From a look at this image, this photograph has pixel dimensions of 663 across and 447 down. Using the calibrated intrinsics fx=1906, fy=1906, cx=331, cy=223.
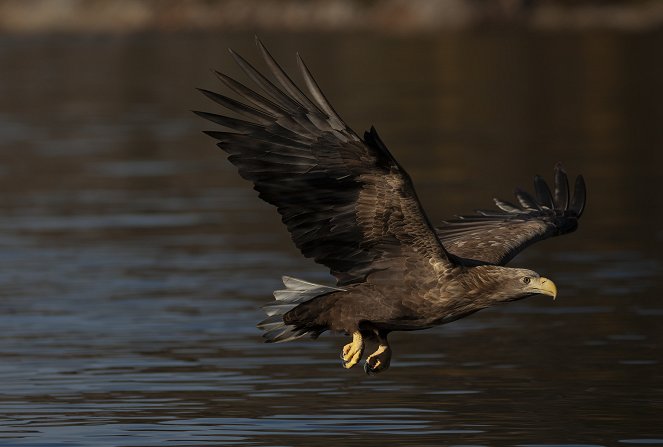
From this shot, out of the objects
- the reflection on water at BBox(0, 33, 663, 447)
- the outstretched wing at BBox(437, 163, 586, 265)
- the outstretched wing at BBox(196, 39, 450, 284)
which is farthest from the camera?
the outstretched wing at BBox(437, 163, 586, 265)

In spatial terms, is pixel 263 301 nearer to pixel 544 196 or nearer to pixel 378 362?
pixel 544 196

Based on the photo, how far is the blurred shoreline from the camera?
216 ft

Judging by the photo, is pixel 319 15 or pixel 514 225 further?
pixel 319 15

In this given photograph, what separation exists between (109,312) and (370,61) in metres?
34.4

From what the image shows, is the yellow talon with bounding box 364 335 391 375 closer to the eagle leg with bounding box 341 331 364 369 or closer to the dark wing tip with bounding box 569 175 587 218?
the eagle leg with bounding box 341 331 364 369

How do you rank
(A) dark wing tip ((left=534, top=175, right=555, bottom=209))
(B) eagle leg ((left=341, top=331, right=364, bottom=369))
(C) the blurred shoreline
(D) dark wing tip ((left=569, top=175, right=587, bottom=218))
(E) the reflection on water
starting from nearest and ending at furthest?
(B) eagle leg ((left=341, top=331, right=364, bottom=369)) → (E) the reflection on water → (D) dark wing tip ((left=569, top=175, right=587, bottom=218)) → (A) dark wing tip ((left=534, top=175, right=555, bottom=209)) → (C) the blurred shoreline

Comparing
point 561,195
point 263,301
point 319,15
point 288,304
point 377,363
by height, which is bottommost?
point 377,363

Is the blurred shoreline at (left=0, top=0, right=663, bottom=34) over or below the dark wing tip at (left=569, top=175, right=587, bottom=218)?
over

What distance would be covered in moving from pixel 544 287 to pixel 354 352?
3.64ft

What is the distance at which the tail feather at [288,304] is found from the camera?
10344mm

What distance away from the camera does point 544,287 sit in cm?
983

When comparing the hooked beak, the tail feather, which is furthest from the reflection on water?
the hooked beak

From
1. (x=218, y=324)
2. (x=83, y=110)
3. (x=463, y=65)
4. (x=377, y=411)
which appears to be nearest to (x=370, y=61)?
(x=463, y=65)

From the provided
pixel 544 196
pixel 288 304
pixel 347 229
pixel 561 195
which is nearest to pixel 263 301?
pixel 544 196
